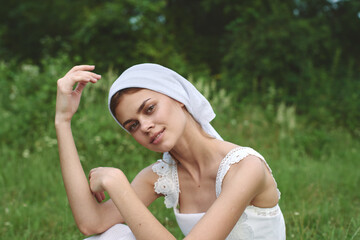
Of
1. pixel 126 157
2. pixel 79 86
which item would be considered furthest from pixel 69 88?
pixel 126 157

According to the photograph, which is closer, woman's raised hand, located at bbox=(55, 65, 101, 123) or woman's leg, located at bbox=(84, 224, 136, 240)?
woman's leg, located at bbox=(84, 224, 136, 240)

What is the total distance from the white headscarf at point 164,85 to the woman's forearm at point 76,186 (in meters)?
0.40

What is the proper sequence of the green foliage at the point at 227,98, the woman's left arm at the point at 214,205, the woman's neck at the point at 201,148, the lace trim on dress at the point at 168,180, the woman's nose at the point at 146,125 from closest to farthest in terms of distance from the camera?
1. the woman's left arm at the point at 214,205
2. the woman's nose at the point at 146,125
3. the woman's neck at the point at 201,148
4. the lace trim on dress at the point at 168,180
5. the green foliage at the point at 227,98

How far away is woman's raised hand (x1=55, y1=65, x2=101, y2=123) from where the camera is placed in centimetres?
203

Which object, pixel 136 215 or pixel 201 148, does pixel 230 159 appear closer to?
pixel 201 148

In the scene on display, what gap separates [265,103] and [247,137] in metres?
1.64

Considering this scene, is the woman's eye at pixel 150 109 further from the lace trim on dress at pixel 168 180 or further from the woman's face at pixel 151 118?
the lace trim on dress at pixel 168 180

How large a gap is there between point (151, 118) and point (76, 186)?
546 mm

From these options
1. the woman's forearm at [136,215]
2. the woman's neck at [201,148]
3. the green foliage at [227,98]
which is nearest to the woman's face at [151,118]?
the woman's neck at [201,148]

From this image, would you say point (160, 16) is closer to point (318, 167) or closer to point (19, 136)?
point (19, 136)

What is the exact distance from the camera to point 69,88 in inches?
81.5

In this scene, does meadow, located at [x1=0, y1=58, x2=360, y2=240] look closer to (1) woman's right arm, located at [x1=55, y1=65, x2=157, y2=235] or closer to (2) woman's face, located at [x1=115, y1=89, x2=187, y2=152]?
(1) woman's right arm, located at [x1=55, y1=65, x2=157, y2=235]

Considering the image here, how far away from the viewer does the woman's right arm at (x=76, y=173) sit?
203 cm

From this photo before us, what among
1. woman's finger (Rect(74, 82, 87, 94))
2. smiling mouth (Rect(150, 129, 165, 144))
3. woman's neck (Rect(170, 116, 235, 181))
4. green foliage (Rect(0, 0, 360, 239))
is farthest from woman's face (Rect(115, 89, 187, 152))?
green foliage (Rect(0, 0, 360, 239))
